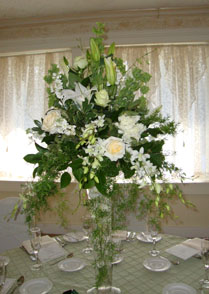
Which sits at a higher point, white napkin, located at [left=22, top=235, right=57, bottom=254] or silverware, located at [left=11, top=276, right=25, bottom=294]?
white napkin, located at [left=22, top=235, right=57, bottom=254]

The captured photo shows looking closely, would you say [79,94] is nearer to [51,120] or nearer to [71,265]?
[51,120]

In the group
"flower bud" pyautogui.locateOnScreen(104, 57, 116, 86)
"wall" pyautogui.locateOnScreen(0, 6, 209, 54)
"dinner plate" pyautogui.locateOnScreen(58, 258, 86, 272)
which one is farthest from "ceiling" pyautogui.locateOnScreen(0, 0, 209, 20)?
"dinner plate" pyautogui.locateOnScreen(58, 258, 86, 272)

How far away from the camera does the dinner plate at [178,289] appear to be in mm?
1257

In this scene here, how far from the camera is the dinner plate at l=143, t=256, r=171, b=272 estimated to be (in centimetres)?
148

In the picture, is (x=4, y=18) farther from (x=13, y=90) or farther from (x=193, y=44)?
(x=193, y=44)

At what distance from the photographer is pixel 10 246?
7.07ft

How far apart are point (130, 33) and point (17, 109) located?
80.5 inches

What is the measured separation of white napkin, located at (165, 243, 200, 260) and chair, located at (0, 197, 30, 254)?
1.15 m

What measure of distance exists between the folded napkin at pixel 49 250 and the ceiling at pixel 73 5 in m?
2.84

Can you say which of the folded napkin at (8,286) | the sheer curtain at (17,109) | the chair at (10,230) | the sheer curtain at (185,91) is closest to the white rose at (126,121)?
the folded napkin at (8,286)

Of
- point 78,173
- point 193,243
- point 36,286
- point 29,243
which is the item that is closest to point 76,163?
point 78,173

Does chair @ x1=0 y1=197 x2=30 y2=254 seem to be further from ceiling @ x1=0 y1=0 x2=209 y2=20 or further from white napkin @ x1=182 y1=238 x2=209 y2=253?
ceiling @ x1=0 y1=0 x2=209 y2=20

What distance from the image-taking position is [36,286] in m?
1.33

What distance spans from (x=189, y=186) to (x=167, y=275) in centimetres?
240
